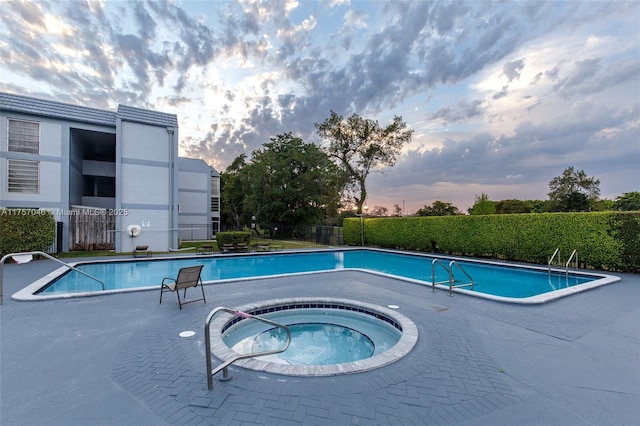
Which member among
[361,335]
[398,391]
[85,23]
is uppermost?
[85,23]

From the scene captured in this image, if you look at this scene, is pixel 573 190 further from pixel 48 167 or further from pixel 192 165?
pixel 48 167

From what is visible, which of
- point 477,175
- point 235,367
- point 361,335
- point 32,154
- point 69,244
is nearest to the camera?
point 235,367

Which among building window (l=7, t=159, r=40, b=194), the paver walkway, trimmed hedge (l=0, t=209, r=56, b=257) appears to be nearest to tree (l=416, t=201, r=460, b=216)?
the paver walkway

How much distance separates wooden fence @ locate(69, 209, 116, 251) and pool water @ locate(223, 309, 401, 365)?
15.2 m

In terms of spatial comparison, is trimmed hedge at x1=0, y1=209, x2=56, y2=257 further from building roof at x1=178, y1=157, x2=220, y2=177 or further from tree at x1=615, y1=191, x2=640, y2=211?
tree at x1=615, y1=191, x2=640, y2=211

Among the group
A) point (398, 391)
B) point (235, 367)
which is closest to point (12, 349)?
point (235, 367)

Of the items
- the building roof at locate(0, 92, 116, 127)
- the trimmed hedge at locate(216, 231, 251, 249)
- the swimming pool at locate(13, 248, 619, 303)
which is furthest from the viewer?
the trimmed hedge at locate(216, 231, 251, 249)

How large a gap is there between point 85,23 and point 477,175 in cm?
2567

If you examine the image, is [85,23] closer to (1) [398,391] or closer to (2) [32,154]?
(2) [32,154]

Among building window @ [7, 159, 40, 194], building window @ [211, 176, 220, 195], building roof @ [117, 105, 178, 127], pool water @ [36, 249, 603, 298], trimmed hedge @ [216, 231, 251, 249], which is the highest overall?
building roof @ [117, 105, 178, 127]

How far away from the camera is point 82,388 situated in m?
2.89

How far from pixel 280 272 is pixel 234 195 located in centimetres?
2541

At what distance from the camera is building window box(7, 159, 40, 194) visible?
46.0 ft

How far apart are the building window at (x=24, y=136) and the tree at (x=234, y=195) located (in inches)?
747
